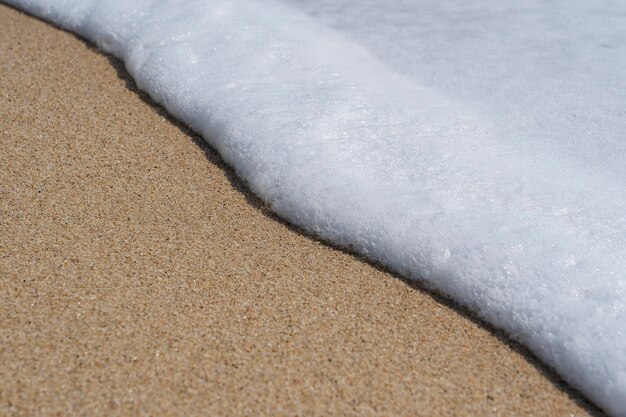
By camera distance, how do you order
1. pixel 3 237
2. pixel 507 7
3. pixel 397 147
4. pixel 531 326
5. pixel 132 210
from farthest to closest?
pixel 507 7 → pixel 397 147 → pixel 132 210 → pixel 3 237 → pixel 531 326

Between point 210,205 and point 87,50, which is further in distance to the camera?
point 87,50

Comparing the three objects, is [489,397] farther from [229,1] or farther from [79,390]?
[229,1]

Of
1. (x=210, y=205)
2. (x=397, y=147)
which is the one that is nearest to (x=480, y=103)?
(x=397, y=147)

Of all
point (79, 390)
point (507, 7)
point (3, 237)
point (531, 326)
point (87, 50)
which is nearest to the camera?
point (79, 390)

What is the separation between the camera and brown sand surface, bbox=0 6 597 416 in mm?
1421

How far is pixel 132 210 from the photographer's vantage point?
6.33 feet

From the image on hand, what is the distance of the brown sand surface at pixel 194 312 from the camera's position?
1.42 meters

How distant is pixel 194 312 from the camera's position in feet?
5.29

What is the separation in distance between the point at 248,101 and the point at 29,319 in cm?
102

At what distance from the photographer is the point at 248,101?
90.9 inches

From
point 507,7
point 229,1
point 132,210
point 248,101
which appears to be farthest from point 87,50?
point 507,7

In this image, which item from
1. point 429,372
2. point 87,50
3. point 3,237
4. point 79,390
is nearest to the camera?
point 79,390

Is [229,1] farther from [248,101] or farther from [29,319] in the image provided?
[29,319]

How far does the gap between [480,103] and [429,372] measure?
114 cm
